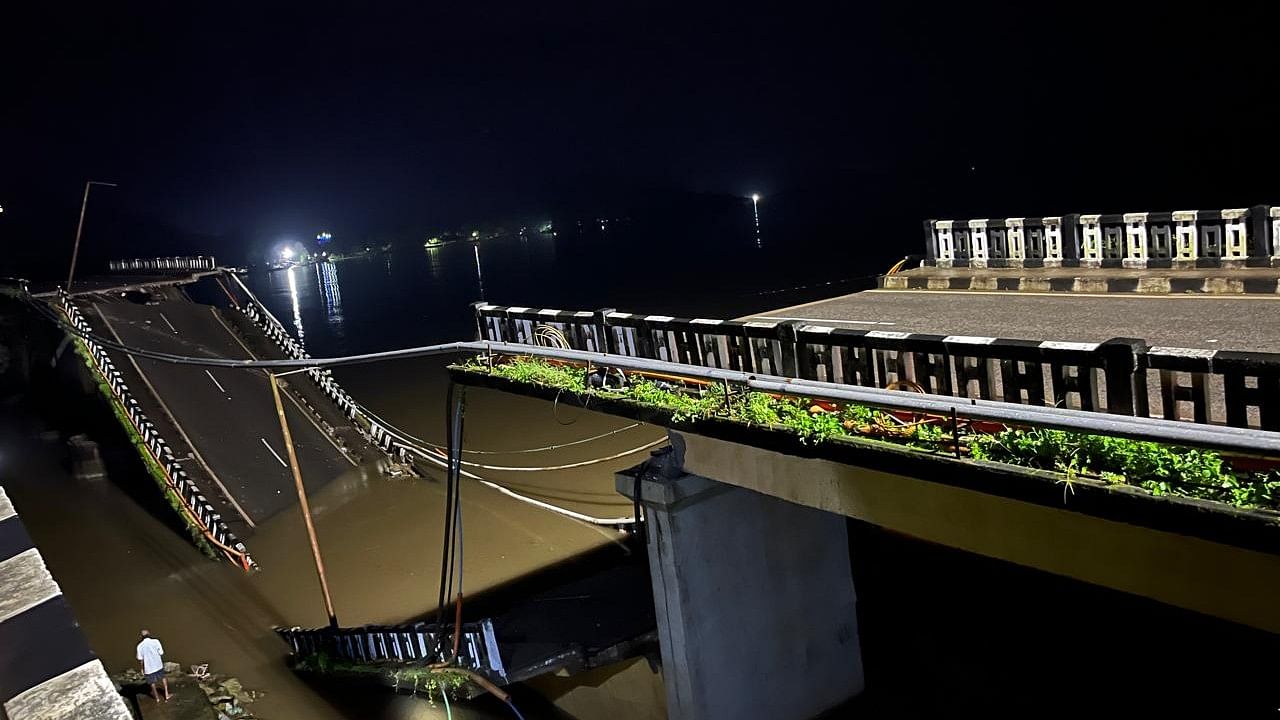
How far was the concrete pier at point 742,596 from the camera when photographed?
13.0 meters

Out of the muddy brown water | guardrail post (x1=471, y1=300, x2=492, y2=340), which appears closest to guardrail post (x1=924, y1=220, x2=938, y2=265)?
guardrail post (x1=471, y1=300, x2=492, y2=340)

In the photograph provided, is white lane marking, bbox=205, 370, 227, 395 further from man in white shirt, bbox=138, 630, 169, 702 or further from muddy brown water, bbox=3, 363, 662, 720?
man in white shirt, bbox=138, 630, 169, 702

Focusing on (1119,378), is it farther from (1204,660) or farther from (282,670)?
(282,670)

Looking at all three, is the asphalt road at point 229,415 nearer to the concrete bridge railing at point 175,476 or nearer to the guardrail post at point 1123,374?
the concrete bridge railing at point 175,476

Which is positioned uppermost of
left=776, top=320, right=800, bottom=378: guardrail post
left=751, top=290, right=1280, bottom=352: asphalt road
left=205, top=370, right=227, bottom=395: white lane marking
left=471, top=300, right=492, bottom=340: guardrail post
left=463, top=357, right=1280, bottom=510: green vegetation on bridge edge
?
left=471, top=300, right=492, bottom=340: guardrail post

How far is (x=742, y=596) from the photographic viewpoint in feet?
44.3

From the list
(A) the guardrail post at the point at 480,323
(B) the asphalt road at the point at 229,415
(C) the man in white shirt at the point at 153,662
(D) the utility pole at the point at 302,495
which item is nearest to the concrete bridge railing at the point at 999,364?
(A) the guardrail post at the point at 480,323

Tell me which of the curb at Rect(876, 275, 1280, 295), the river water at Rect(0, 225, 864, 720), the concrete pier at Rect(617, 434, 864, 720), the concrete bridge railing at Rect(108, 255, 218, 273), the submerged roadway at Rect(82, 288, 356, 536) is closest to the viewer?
the concrete pier at Rect(617, 434, 864, 720)

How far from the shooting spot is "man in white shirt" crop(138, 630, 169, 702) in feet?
58.4

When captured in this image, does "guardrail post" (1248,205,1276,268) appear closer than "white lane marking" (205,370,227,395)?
Yes

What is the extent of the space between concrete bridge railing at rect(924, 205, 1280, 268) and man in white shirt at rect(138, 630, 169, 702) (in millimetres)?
17803

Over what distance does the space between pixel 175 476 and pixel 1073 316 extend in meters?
24.6

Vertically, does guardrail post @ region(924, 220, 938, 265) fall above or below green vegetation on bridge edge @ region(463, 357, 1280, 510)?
above

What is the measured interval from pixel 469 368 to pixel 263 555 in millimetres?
14113
